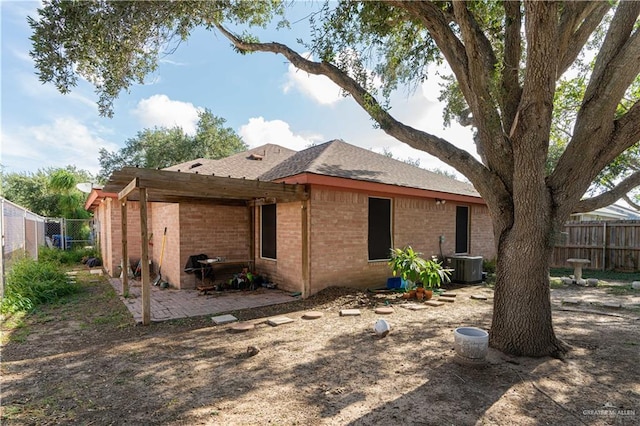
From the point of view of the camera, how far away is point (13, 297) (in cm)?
654

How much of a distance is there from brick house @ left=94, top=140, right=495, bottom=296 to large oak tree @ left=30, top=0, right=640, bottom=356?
2.19 metres

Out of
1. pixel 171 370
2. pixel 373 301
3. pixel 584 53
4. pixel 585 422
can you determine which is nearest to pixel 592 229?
pixel 584 53

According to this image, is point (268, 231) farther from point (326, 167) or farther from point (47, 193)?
point (47, 193)

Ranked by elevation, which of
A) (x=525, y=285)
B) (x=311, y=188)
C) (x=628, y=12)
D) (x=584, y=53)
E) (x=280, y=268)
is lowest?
(x=280, y=268)

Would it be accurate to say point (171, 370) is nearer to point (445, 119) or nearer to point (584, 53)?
point (445, 119)

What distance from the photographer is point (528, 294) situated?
402 cm

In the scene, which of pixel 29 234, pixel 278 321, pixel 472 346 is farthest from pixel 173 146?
pixel 472 346

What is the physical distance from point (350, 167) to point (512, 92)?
14.5 ft

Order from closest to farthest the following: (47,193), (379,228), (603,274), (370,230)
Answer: (370,230) < (379,228) < (603,274) < (47,193)

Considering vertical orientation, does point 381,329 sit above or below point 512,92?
below

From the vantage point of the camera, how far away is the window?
8.62m

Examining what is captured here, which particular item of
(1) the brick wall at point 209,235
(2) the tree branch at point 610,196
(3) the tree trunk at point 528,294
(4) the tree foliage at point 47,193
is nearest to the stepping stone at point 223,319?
(1) the brick wall at point 209,235

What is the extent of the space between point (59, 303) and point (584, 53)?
14720 mm

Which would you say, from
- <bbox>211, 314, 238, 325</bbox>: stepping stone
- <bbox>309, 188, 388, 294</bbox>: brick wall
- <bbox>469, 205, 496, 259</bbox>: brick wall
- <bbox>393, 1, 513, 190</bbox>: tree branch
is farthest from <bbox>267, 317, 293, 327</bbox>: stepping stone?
<bbox>469, 205, 496, 259</bbox>: brick wall
